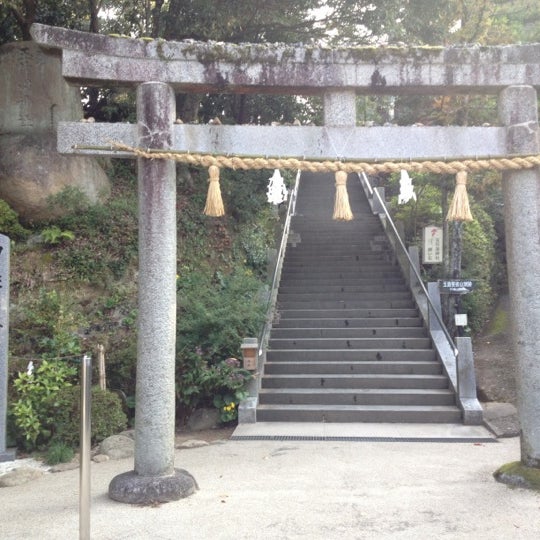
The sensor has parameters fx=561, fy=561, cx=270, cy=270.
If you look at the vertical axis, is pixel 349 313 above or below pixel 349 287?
below

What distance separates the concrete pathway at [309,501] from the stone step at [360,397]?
1.90 m

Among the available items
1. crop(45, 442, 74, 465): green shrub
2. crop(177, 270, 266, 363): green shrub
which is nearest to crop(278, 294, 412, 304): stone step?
crop(177, 270, 266, 363): green shrub

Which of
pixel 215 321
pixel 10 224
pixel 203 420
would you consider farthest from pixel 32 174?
pixel 203 420

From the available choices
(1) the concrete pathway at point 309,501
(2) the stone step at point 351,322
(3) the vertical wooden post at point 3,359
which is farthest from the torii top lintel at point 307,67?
(2) the stone step at point 351,322

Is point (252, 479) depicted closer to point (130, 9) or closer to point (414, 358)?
point (414, 358)

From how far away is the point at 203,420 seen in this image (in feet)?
29.1

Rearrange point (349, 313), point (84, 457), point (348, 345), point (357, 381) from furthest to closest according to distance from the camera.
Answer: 1. point (349, 313)
2. point (348, 345)
3. point (357, 381)
4. point (84, 457)

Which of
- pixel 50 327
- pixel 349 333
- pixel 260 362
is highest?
pixel 50 327

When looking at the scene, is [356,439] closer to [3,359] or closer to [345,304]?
[345,304]

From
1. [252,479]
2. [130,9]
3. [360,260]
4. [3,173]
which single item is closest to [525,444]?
[252,479]

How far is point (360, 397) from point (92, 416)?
4200 millimetres

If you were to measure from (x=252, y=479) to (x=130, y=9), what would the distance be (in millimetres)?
12839

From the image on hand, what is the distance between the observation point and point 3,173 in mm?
10516

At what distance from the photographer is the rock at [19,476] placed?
6.15 meters
